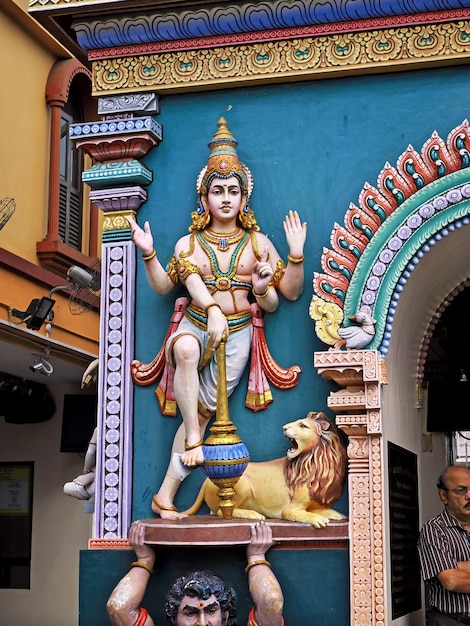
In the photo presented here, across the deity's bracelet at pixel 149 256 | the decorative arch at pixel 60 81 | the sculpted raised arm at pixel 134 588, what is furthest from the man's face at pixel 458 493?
the decorative arch at pixel 60 81

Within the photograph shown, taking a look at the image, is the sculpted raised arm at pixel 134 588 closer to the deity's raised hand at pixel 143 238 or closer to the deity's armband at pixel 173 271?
the deity's armband at pixel 173 271

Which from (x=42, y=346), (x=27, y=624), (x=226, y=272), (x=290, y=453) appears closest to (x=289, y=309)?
(x=226, y=272)

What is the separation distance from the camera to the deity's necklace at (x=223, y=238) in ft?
21.1

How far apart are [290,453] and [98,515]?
1200 mm

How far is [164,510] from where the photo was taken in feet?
20.5

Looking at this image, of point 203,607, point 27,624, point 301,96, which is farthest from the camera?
point 27,624

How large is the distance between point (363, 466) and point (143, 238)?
174 cm

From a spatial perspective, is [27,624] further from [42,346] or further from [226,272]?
[226,272]

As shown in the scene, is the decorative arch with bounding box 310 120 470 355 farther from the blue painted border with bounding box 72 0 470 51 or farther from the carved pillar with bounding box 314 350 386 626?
the blue painted border with bounding box 72 0 470 51

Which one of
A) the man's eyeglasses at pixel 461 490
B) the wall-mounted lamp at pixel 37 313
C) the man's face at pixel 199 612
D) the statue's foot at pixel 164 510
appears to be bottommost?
the man's face at pixel 199 612

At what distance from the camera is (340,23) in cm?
644

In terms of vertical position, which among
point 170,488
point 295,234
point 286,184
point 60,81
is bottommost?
point 170,488

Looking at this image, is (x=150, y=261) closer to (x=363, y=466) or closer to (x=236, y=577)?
(x=363, y=466)

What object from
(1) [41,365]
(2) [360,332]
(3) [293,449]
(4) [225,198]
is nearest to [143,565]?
(3) [293,449]
